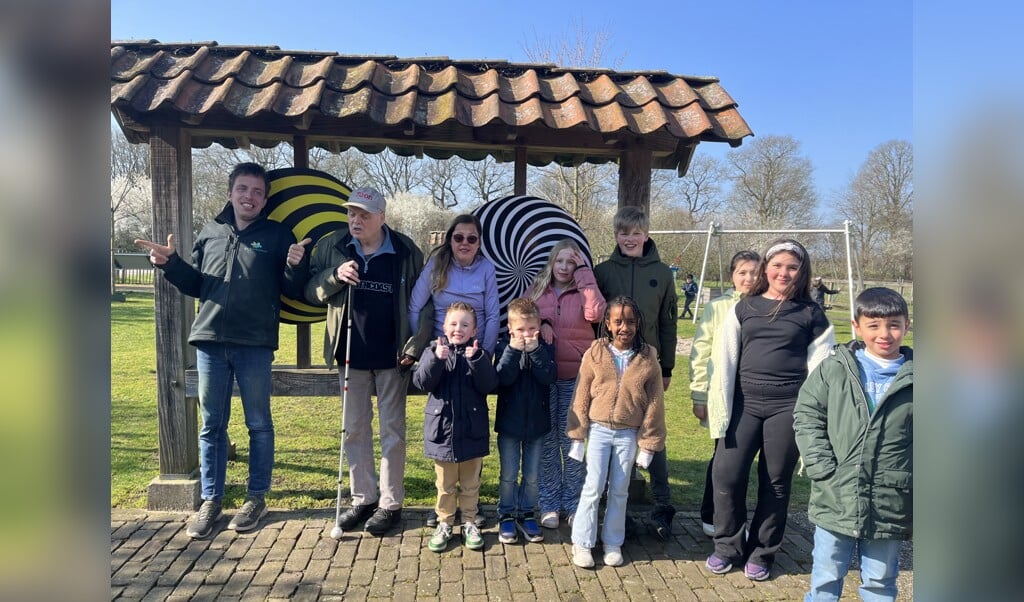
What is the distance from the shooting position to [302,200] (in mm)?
4086

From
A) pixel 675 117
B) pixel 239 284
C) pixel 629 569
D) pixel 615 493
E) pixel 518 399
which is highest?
pixel 675 117

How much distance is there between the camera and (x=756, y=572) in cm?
338

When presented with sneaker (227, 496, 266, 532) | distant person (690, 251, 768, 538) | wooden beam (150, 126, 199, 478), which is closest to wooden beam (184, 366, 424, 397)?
wooden beam (150, 126, 199, 478)

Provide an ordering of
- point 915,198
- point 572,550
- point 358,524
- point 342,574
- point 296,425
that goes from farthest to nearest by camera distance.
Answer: point 296,425
point 358,524
point 572,550
point 342,574
point 915,198

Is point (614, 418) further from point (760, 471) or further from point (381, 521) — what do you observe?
point (381, 521)

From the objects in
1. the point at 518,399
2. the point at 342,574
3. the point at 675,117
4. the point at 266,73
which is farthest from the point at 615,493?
the point at 266,73

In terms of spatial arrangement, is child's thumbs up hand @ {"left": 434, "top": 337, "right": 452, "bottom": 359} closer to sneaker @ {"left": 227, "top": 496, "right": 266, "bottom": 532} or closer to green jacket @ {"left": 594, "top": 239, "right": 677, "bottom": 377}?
green jacket @ {"left": 594, "top": 239, "right": 677, "bottom": 377}

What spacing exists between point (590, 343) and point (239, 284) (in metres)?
2.28

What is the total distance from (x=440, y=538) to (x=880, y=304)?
9.05 feet

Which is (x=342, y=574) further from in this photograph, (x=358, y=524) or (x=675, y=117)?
(x=675, y=117)

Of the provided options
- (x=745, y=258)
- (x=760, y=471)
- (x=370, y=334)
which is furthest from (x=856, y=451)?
(x=370, y=334)

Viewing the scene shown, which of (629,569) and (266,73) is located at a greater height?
(266,73)

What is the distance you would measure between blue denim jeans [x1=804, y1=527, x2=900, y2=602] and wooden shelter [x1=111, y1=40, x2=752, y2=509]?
2.51 metres

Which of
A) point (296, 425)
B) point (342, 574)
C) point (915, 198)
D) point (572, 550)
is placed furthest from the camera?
point (296, 425)
